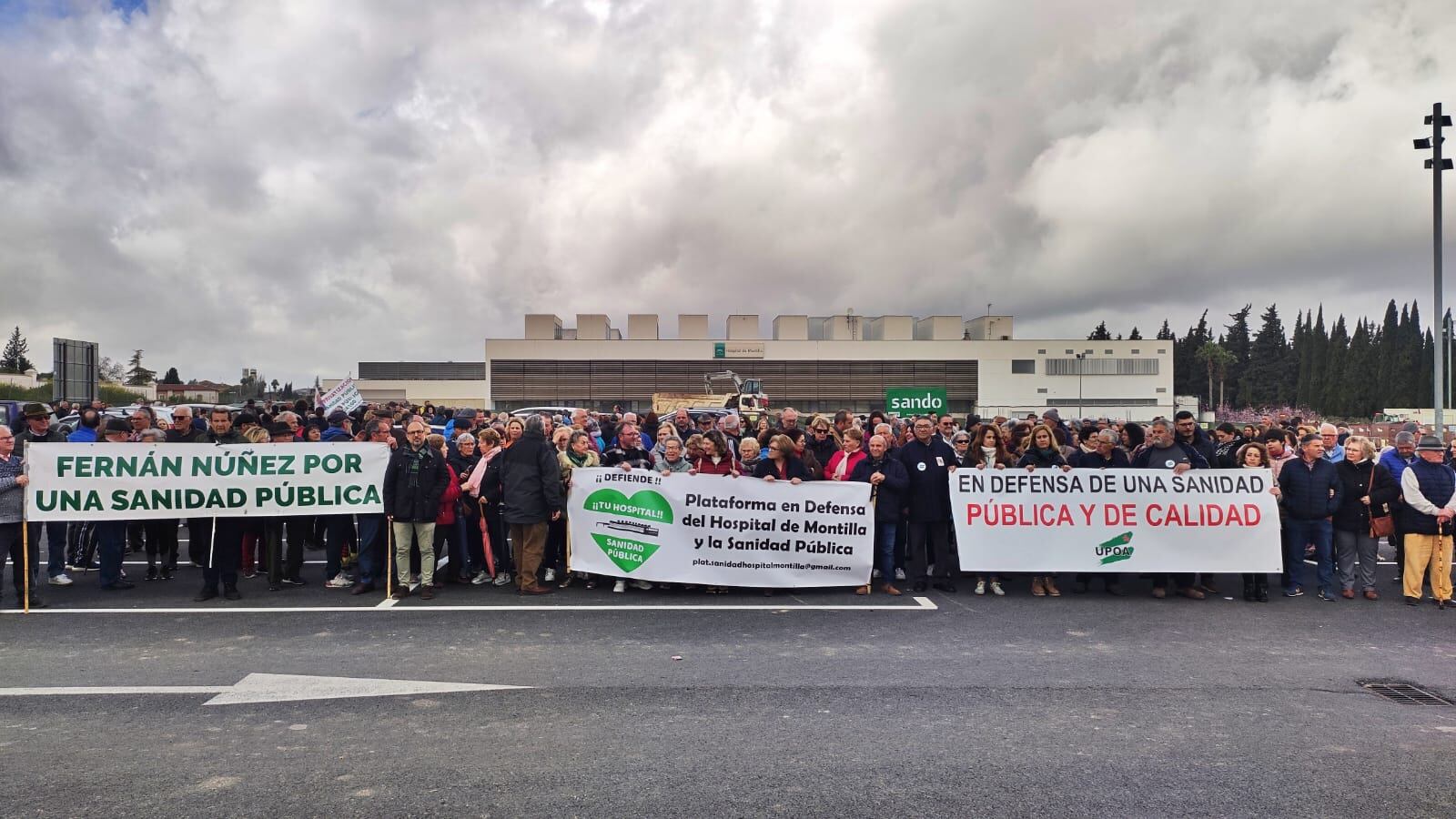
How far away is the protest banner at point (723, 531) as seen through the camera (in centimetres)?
916

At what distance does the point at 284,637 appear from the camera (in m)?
7.10

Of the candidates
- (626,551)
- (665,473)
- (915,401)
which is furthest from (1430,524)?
(915,401)

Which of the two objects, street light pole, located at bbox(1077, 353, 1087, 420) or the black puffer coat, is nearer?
the black puffer coat

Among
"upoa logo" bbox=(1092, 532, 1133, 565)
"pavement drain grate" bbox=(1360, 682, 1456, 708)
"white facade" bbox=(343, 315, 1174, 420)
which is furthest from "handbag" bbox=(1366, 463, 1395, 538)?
"white facade" bbox=(343, 315, 1174, 420)

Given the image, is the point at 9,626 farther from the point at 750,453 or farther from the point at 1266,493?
the point at 1266,493

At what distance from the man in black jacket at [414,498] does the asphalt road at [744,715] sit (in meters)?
0.70

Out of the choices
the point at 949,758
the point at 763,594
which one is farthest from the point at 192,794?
the point at 763,594

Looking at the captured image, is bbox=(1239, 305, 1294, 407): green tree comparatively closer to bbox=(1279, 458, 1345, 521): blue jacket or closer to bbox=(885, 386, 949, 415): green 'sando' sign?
bbox=(885, 386, 949, 415): green 'sando' sign

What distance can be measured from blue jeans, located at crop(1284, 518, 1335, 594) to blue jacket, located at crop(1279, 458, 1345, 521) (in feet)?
0.36

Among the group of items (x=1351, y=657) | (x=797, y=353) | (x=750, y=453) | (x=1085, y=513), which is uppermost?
(x=797, y=353)

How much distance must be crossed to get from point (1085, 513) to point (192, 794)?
322 inches

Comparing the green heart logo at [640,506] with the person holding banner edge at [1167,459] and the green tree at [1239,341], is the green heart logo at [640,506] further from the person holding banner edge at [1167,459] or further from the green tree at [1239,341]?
the green tree at [1239,341]

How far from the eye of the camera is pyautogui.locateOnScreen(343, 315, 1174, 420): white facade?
7956 cm

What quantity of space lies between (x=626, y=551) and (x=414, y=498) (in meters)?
2.25
